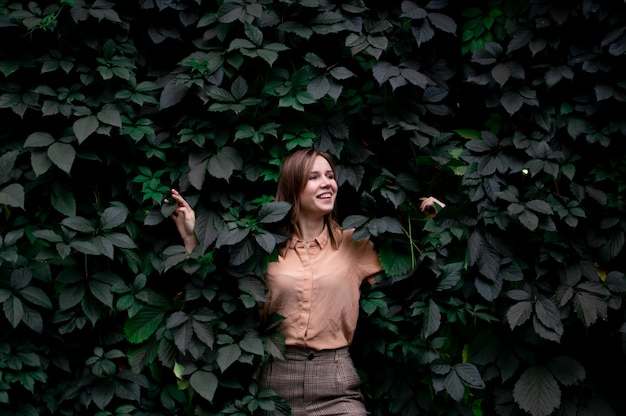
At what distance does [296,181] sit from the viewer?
2.58 m

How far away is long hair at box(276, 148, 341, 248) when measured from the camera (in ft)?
8.44

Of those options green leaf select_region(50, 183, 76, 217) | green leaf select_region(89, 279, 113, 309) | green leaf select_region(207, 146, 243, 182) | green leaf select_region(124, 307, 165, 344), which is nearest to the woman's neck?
green leaf select_region(207, 146, 243, 182)

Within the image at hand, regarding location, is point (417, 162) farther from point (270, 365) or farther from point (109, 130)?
point (109, 130)

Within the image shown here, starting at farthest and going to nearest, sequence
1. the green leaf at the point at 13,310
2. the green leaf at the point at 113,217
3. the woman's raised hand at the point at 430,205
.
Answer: the woman's raised hand at the point at 430,205
the green leaf at the point at 113,217
the green leaf at the point at 13,310

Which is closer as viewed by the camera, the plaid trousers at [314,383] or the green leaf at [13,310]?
the green leaf at [13,310]

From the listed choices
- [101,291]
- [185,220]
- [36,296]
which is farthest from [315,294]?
[36,296]

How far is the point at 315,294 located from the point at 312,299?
0.08 ft

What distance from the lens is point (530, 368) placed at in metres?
2.49

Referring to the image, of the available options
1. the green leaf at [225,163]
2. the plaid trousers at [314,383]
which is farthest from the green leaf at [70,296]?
the plaid trousers at [314,383]

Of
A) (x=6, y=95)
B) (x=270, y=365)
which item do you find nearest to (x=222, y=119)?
(x=6, y=95)

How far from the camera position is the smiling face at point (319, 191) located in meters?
2.56

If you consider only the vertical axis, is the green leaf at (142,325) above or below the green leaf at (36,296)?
below

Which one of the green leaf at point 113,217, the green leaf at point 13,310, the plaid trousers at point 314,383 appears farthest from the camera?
the plaid trousers at point 314,383

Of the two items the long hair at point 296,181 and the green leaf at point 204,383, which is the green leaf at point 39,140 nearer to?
the long hair at point 296,181
